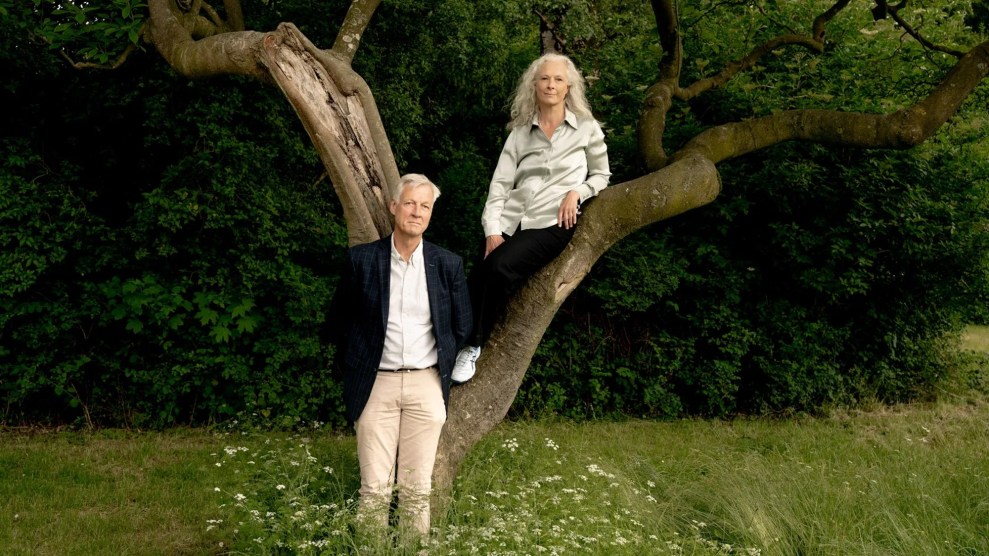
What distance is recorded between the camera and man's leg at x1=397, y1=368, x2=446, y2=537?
161 inches

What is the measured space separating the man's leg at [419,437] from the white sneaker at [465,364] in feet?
1.12

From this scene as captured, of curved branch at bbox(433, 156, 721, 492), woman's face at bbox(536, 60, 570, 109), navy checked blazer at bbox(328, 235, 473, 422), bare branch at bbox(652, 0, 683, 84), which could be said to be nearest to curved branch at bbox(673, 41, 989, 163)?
curved branch at bbox(433, 156, 721, 492)

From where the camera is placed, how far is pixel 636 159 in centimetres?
894

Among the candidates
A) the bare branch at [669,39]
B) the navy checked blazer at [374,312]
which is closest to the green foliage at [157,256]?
the bare branch at [669,39]

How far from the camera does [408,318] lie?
410 centimetres

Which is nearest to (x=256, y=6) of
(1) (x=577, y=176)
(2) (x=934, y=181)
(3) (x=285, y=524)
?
(1) (x=577, y=176)

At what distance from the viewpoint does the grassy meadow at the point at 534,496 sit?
13.9 ft

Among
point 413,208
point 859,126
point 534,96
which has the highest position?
point 859,126

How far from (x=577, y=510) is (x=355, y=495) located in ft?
4.12

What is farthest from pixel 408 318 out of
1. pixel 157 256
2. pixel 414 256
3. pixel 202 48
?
pixel 157 256

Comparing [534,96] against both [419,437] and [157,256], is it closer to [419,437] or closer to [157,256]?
[419,437]

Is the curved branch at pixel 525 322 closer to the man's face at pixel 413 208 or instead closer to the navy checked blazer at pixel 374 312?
the navy checked blazer at pixel 374 312

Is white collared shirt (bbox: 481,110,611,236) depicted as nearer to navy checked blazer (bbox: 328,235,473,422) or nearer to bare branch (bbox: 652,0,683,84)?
navy checked blazer (bbox: 328,235,473,422)

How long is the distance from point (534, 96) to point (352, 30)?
1803 millimetres
